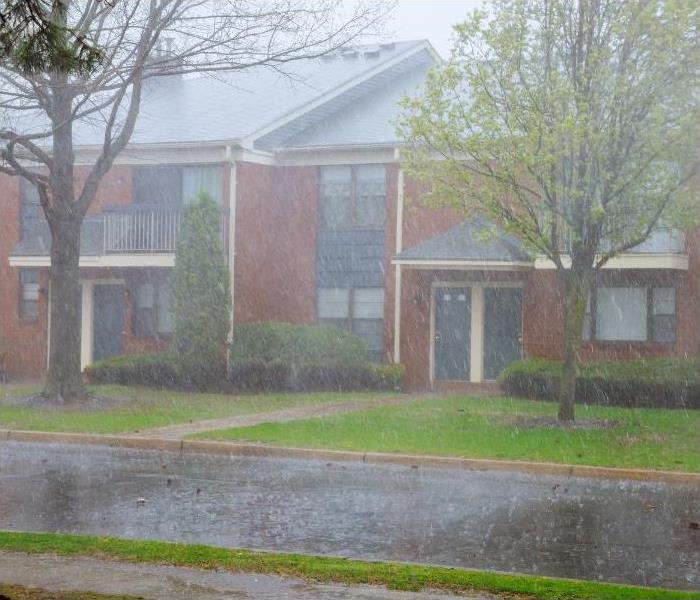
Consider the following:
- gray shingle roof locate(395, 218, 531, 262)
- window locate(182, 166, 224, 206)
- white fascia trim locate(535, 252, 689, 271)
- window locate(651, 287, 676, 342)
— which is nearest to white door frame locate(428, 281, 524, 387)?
gray shingle roof locate(395, 218, 531, 262)

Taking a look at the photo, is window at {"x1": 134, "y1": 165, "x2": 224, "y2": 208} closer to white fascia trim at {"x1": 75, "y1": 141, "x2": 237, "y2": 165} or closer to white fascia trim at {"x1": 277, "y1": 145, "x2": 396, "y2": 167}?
white fascia trim at {"x1": 75, "y1": 141, "x2": 237, "y2": 165}

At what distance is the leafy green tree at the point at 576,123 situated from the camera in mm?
17438

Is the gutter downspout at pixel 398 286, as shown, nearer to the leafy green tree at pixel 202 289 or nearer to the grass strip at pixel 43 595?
the leafy green tree at pixel 202 289

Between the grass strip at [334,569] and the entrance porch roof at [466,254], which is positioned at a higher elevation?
the entrance porch roof at [466,254]

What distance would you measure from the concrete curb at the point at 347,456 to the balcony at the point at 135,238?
10.3m

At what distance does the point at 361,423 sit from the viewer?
1977 cm

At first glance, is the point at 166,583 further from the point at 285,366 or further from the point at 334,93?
the point at 334,93

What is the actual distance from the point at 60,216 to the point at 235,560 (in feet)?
49.6

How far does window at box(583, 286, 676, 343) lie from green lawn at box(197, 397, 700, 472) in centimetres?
450

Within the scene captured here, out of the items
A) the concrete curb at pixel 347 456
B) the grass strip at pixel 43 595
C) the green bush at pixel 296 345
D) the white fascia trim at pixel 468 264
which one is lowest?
the concrete curb at pixel 347 456

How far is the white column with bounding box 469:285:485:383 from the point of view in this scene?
2736 centimetres

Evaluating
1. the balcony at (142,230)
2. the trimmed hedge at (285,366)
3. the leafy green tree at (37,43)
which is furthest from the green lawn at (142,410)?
the leafy green tree at (37,43)

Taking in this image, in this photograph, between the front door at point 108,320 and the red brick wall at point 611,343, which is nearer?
the red brick wall at point 611,343

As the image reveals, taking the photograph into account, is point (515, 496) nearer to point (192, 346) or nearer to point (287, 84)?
point (192, 346)
